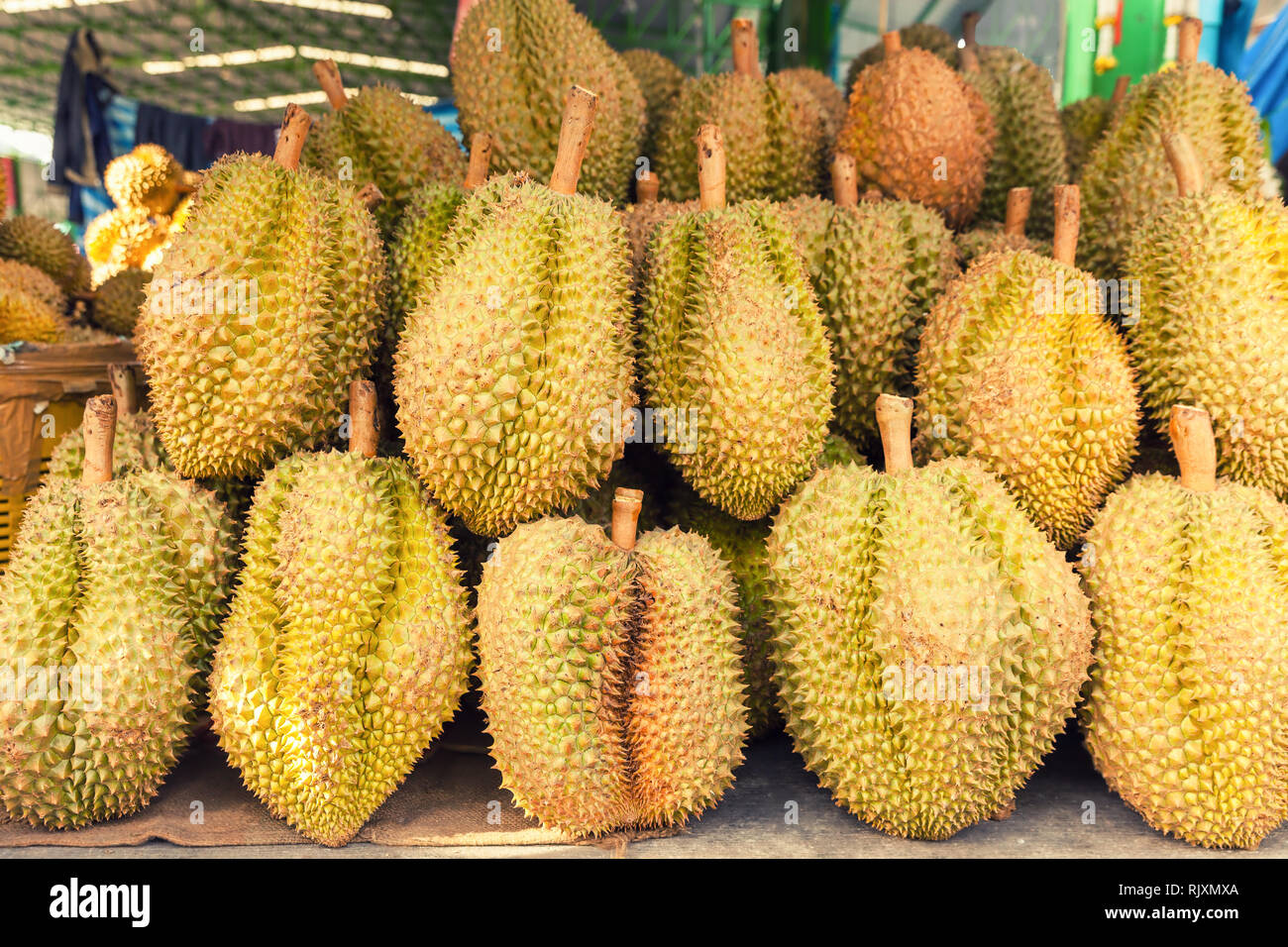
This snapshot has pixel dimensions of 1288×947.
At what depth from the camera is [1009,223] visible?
111 inches

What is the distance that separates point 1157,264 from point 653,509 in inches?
68.0

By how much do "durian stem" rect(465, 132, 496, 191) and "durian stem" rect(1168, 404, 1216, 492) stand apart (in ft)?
6.99

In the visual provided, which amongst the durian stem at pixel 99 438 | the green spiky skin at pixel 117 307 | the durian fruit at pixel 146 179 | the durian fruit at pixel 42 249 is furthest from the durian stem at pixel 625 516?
the durian fruit at pixel 146 179

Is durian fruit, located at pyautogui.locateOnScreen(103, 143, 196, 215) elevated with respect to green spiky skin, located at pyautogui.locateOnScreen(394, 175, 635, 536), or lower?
elevated

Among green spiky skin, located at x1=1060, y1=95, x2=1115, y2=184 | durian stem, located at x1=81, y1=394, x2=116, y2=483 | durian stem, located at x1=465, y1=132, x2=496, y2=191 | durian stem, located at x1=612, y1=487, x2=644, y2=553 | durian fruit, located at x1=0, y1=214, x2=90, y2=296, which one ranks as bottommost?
durian stem, located at x1=612, y1=487, x2=644, y2=553

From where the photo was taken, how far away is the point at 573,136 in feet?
7.48

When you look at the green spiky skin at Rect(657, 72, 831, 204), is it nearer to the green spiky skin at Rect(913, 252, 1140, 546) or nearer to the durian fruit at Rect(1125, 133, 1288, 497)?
the green spiky skin at Rect(913, 252, 1140, 546)

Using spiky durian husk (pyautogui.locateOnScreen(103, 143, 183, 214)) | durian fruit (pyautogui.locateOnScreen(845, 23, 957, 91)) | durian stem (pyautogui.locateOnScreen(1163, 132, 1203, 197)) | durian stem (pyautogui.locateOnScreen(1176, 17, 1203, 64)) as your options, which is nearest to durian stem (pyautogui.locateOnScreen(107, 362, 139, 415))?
spiky durian husk (pyautogui.locateOnScreen(103, 143, 183, 214))

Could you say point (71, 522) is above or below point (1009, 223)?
below

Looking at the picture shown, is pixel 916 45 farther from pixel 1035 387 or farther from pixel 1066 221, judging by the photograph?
pixel 1035 387

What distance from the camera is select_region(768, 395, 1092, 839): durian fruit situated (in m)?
1.95

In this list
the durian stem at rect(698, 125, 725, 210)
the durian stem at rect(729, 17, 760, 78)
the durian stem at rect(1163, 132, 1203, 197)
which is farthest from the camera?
the durian stem at rect(729, 17, 760, 78)
